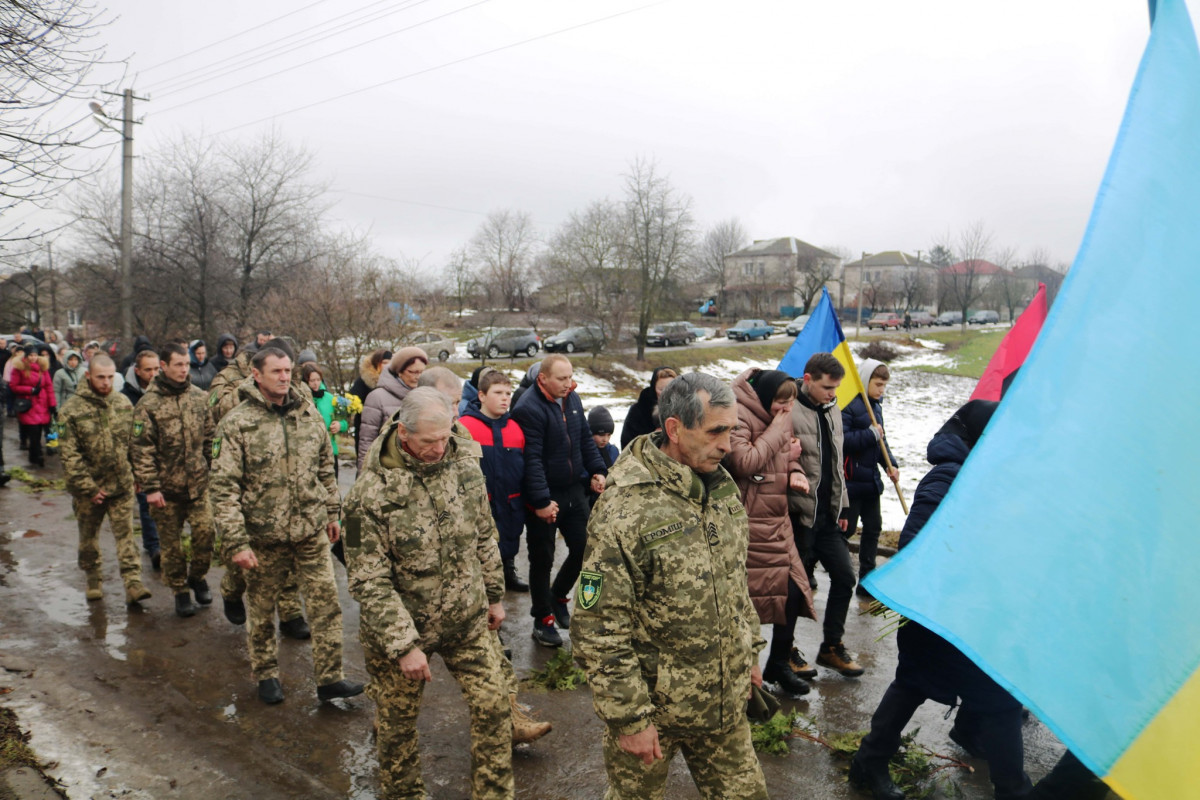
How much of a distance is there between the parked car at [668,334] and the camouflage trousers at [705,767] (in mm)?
38735

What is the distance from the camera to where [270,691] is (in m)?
4.64

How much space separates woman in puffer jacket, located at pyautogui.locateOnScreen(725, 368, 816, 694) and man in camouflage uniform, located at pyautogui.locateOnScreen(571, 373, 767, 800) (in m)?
1.68

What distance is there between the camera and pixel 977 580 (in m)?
2.35

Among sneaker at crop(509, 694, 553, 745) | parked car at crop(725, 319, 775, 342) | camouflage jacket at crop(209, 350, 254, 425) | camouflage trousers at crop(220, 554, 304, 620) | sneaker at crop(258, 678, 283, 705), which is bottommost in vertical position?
sneaker at crop(258, 678, 283, 705)

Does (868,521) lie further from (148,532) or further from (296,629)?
(148,532)

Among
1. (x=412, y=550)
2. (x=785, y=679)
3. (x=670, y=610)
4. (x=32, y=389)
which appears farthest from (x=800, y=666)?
(x=32, y=389)

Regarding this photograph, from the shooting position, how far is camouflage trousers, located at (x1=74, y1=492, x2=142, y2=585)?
621 cm

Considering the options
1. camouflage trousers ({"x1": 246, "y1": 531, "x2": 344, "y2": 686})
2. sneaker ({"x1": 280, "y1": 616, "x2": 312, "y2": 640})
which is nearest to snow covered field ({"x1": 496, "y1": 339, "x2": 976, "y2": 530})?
sneaker ({"x1": 280, "y1": 616, "x2": 312, "y2": 640})

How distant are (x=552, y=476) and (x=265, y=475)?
6.59ft

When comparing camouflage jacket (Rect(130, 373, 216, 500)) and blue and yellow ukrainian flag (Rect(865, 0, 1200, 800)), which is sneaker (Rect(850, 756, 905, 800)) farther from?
camouflage jacket (Rect(130, 373, 216, 500))

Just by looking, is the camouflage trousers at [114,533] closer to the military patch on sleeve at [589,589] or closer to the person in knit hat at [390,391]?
the person in knit hat at [390,391]

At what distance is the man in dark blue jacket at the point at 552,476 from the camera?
17.8 ft

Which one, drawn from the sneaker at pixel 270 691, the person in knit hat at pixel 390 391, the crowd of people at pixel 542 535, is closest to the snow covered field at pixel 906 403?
A: the crowd of people at pixel 542 535

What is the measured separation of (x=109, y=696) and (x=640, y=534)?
4.15 m
